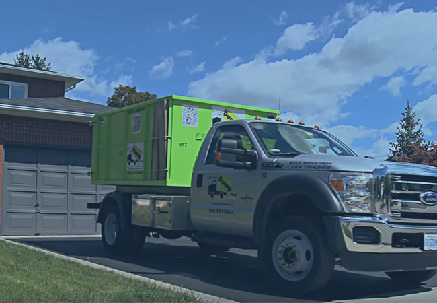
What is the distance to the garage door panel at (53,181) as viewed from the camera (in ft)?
48.9

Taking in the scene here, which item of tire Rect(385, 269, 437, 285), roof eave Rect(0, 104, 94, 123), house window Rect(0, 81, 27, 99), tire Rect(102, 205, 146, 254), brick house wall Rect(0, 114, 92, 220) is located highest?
house window Rect(0, 81, 27, 99)

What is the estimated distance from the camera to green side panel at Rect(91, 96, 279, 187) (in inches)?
366

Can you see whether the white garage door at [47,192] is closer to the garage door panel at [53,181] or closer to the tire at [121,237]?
the garage door panel at [53,181]

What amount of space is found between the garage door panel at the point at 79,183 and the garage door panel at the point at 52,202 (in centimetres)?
29

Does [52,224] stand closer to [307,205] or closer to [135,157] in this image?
[135,157]

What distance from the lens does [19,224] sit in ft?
47.9

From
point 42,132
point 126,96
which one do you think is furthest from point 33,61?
point 42,132

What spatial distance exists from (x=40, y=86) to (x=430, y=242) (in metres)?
17.5

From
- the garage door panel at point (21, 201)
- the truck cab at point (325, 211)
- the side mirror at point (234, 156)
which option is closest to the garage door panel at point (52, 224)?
the garage door panel at point (21, 201)

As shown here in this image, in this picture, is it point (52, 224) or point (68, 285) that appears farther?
point (52, 224)

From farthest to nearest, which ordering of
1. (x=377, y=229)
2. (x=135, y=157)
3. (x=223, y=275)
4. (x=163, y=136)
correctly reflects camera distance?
(x=135, y=157) < (x=163, y=136) < (x=223, y=275) < (x=377, y=229)

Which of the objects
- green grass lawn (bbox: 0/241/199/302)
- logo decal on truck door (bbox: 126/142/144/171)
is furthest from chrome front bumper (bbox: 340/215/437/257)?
logo decal on truck door (bbox: 126/142/144/171)

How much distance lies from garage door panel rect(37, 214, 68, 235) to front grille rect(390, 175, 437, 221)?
11.0 meters

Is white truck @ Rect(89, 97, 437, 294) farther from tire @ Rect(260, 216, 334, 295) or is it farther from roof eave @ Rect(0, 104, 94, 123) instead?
roof eave @ Rect(0, 104, 94, 123)
